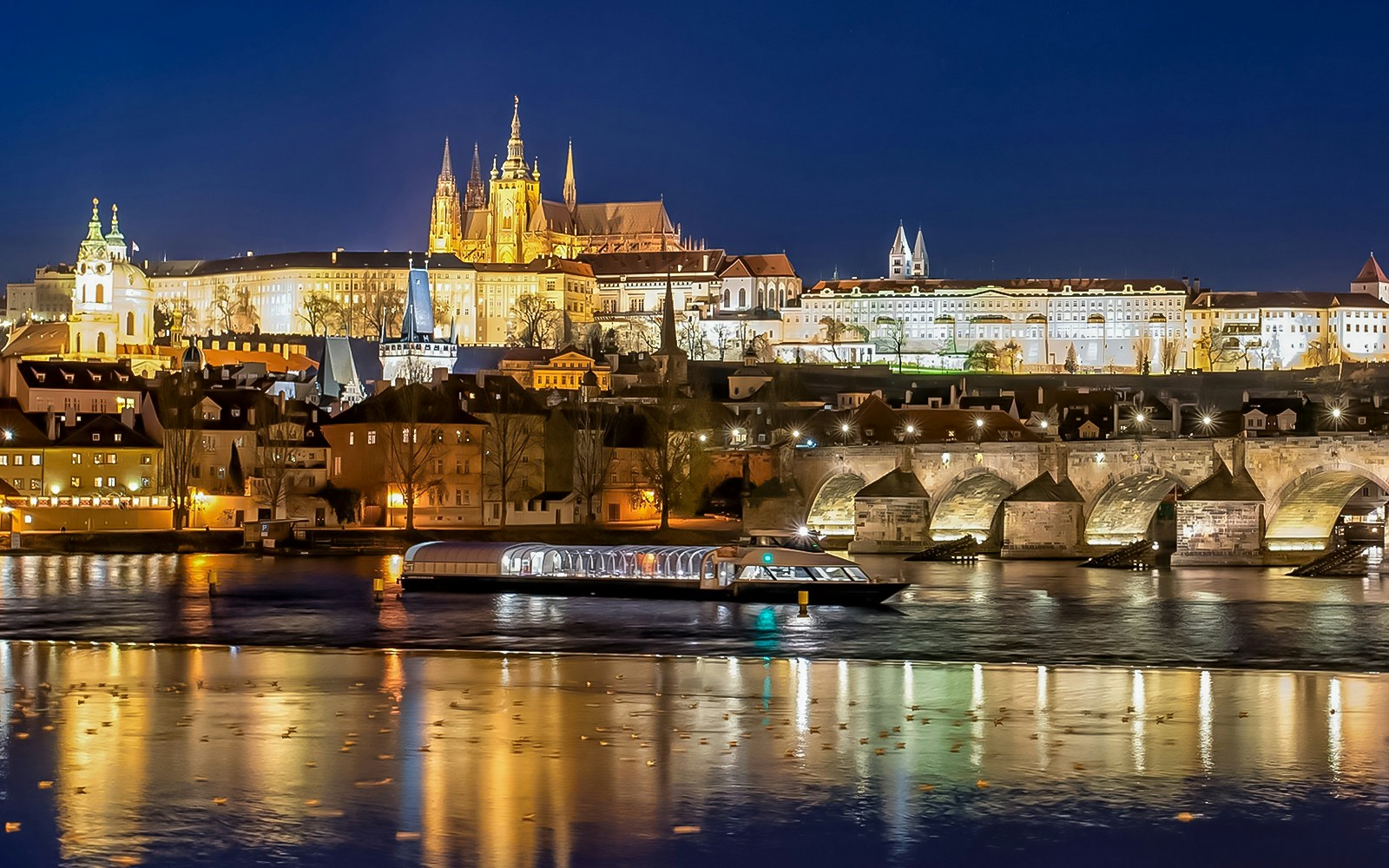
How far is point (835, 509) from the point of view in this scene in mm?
71938

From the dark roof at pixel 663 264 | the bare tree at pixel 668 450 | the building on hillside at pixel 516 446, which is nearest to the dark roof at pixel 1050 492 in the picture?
the bare tree at pixel 668 450

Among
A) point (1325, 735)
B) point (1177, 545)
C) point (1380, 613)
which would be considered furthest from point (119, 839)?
point (1177, 545)

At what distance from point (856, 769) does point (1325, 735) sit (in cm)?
585

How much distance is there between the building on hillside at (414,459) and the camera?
68688mm

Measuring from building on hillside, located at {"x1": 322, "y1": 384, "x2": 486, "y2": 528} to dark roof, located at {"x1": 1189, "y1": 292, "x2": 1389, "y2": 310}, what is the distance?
119 m

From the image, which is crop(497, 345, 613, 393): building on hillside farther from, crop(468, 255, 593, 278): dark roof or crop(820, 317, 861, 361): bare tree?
crop(468, 255, 593, 278): dark roof

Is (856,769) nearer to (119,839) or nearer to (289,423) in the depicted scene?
(119,839)

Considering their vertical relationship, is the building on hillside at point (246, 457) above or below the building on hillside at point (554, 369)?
below

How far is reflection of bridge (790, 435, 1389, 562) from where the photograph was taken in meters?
55.8

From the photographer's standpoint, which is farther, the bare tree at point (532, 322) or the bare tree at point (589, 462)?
the bare tree at point (532, 322)

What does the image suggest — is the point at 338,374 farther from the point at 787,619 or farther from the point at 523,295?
the point at 787,619

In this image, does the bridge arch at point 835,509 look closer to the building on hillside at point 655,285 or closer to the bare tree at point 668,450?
the bare tree at point 668,450

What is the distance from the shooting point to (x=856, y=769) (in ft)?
59.6

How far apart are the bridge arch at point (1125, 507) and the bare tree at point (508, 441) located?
69.3 feet
